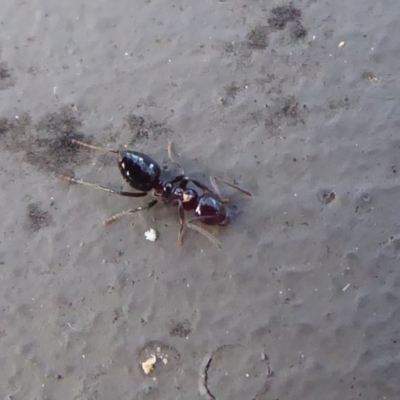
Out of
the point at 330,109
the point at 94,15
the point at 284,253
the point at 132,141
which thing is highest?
the point at 94,15

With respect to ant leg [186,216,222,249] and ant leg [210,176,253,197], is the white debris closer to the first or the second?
ant leg [186,216,222,249]

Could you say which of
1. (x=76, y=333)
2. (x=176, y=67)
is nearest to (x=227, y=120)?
(x=176, y=67)

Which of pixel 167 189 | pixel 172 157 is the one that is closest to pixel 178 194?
pixel 167 189

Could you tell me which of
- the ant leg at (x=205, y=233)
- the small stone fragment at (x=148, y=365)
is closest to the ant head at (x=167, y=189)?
the ant leg at (x=205, y=233)

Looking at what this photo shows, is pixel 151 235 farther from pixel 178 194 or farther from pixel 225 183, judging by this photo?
pixel 225 183

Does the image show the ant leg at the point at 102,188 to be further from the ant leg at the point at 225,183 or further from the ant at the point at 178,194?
the ant leg at the point at 225,183

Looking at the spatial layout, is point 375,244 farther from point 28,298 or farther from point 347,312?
point 28,298
